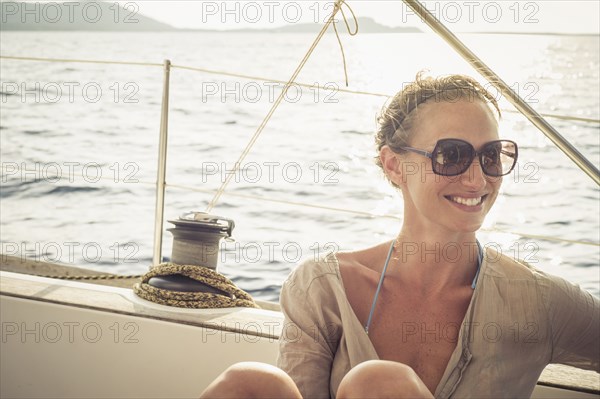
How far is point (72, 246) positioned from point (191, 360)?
4.74m

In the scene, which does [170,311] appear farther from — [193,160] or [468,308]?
[193,160]

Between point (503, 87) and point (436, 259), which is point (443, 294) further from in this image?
point (503, 87)

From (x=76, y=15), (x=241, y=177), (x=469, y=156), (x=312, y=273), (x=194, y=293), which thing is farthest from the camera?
(x=241, y=177)

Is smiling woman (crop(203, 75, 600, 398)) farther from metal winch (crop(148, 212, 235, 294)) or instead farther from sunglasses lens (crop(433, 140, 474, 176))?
metal winch (crop(148, 212, 235, 294))

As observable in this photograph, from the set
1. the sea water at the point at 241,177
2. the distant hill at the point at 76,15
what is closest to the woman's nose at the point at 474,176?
the sea water at the point at 241,177

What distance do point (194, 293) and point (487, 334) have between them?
2.57 feet

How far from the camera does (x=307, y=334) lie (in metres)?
1.56

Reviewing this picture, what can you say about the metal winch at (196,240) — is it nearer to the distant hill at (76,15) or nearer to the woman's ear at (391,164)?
the woman's ear at (391,164)

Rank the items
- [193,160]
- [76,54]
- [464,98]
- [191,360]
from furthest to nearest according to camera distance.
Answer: [76,54] < [193,160] < [191,360] < [464,98]

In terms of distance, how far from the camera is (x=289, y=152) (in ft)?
32.2

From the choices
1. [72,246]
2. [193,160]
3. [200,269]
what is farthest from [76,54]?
[200,269]

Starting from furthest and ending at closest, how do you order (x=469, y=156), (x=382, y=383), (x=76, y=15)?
(x=76, y=15)
(x=469, y=156)
(x=382, y=383)

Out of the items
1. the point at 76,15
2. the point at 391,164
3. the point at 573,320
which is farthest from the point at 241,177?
the point at 573,320

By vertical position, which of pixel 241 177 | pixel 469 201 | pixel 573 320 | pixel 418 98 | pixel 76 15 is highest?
pixel 76 15
